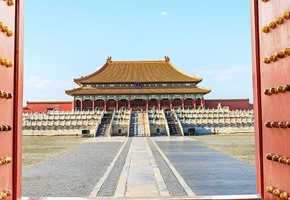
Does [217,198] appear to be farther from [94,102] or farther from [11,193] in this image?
[94,102]

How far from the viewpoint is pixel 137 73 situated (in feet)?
164

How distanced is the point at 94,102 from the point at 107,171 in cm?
3729

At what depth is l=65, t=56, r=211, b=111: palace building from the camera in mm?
45438

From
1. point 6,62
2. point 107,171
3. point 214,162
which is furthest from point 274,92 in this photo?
point 214,162

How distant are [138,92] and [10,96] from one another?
4304 centimetres

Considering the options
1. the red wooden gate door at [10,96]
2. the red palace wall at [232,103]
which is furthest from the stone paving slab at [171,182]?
the red palace wall at [232,103]

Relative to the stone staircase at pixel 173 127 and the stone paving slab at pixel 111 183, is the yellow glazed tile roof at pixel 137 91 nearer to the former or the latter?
the stone staircase at pixel 173 127

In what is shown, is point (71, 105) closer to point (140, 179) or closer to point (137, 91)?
point (137, 91)

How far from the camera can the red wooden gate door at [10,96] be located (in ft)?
6.96

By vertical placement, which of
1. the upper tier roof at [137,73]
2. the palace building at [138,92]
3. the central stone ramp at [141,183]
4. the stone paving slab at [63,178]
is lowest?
the stone paving slab at [63,178]

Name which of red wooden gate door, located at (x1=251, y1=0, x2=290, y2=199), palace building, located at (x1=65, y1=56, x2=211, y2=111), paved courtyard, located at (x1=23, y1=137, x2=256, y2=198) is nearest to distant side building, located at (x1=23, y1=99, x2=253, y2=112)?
palace building, located at (x1=65, y1=56, x2=211, y2=111)

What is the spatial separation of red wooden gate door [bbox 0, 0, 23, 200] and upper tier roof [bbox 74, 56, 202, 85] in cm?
4448

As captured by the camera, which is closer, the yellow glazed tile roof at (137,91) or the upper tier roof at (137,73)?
the yellow glazed tile roof at (137,91)

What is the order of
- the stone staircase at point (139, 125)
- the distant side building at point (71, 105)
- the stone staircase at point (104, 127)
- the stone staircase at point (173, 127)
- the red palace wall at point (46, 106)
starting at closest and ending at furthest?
the stone staircase at point (139, 125) < the stone staircase at point (104, 127) < the stone staircase at point (173, 127) < the distant side building at point (71, 105) < the red palace wall at point (46, 106)
